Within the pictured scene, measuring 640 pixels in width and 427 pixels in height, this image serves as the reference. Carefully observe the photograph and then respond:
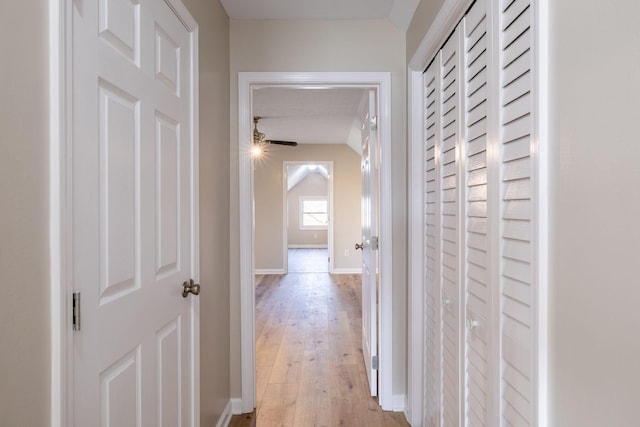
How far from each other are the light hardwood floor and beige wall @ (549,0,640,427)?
166 centimetres

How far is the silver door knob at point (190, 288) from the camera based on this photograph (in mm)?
1504

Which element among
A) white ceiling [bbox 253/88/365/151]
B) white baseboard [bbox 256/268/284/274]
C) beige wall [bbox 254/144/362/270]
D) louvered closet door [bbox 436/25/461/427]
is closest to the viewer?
louvered closet door [bbox 436/25/461/427]

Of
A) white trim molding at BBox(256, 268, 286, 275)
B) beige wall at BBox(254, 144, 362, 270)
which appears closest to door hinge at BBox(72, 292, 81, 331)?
beige wall at BBox(254, 144, 362, 270)

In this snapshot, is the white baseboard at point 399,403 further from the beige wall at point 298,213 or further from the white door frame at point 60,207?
the beige wall at point 298,213

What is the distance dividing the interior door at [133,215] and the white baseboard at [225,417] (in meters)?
0.48

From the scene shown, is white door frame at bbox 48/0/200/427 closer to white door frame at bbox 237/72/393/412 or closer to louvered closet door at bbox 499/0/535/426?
louvered closet door at bbox 499/0/535/426

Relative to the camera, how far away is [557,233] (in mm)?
802

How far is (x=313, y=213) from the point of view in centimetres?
1243

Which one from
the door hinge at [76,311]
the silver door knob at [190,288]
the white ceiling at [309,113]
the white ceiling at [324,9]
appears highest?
the white ceiling at [309,113]

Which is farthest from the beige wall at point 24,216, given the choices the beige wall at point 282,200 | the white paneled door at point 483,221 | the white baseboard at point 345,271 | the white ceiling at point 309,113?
the white baseboard at point 345,271

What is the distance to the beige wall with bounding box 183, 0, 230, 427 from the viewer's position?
175 centimetres

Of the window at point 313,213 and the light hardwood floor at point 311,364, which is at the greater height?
the window at point 313,213

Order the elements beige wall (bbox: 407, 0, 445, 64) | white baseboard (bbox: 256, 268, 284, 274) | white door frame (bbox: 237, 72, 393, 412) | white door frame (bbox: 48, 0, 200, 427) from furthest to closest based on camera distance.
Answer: white baseboard (bbox: 256, 268, 284, 274) → white door frame (bbox: 237, 72, 393, 412) → beige wall (bbox: 407, 0, 445, 64) → white door frame (bbox: 48, 0, 200, 427)

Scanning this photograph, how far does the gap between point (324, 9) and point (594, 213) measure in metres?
1.89
